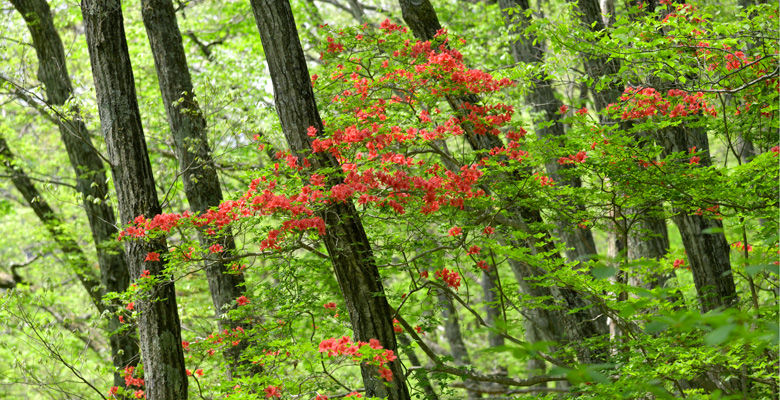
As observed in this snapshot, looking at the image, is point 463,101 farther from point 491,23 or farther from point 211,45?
point 211,45

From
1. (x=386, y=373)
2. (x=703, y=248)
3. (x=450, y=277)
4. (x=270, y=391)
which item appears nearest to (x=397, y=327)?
(x=450, y=277)

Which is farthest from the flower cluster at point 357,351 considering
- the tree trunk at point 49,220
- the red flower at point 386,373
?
the tree trunk at point 49,220

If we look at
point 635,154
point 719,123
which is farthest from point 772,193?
point 719,123

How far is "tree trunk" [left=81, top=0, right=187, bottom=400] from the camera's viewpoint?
158 inches

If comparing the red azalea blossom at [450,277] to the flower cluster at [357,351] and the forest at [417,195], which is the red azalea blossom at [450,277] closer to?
the forest at [417,195]

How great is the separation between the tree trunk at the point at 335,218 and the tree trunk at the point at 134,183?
41.8 inches

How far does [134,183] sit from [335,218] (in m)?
1.47

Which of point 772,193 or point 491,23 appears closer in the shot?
point 772,193

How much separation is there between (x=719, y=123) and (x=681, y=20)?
50.1 inches

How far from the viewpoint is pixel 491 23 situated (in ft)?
32.9

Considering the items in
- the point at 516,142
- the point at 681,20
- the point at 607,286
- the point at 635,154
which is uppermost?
the point at 681,20

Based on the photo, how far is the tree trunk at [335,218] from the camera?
389 cm

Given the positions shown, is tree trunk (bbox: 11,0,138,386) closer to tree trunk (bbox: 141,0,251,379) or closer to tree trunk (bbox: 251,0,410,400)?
tree trunk (bbox: 141,0,251,379)

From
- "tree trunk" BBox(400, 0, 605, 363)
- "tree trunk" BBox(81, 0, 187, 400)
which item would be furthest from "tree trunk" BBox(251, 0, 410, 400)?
"tree trunk" BBox(400, 0, 605, 363)
